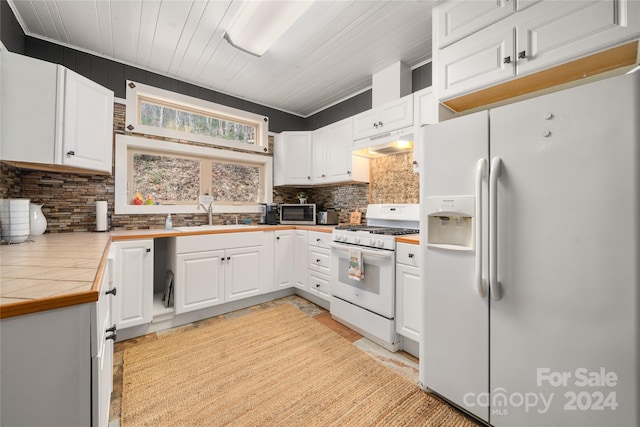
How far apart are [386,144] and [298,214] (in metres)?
1.46

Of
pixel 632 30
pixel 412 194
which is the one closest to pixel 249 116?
pixel 412 194

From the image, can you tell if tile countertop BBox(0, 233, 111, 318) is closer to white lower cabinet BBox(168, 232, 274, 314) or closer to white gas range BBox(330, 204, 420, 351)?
white lower cabinet BBox(168, 232, 274, 314)

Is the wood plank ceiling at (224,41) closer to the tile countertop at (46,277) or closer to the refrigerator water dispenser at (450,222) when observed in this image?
the refrigerator water dispenser at (450,222)

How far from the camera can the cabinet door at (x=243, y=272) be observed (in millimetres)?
2756

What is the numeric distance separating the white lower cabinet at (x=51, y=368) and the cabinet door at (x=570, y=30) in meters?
2.30

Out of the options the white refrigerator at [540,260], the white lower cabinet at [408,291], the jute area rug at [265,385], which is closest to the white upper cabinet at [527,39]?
the white refrigerator at [540,260]

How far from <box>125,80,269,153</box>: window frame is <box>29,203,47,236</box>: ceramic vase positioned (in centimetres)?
114

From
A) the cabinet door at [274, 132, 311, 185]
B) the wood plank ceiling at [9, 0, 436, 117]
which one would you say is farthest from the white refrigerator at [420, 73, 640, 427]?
the cabinet door at [274, 132, 311, 185]

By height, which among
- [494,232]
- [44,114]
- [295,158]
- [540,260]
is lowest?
[540,260]

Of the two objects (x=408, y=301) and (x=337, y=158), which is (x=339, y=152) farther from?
(x=408, y=301)

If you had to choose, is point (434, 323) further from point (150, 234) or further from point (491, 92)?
point (150, 234)

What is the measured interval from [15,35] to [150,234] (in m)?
1.83

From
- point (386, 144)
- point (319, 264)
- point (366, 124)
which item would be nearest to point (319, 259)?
point (319, 264)

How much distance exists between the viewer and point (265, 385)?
5.55ft
